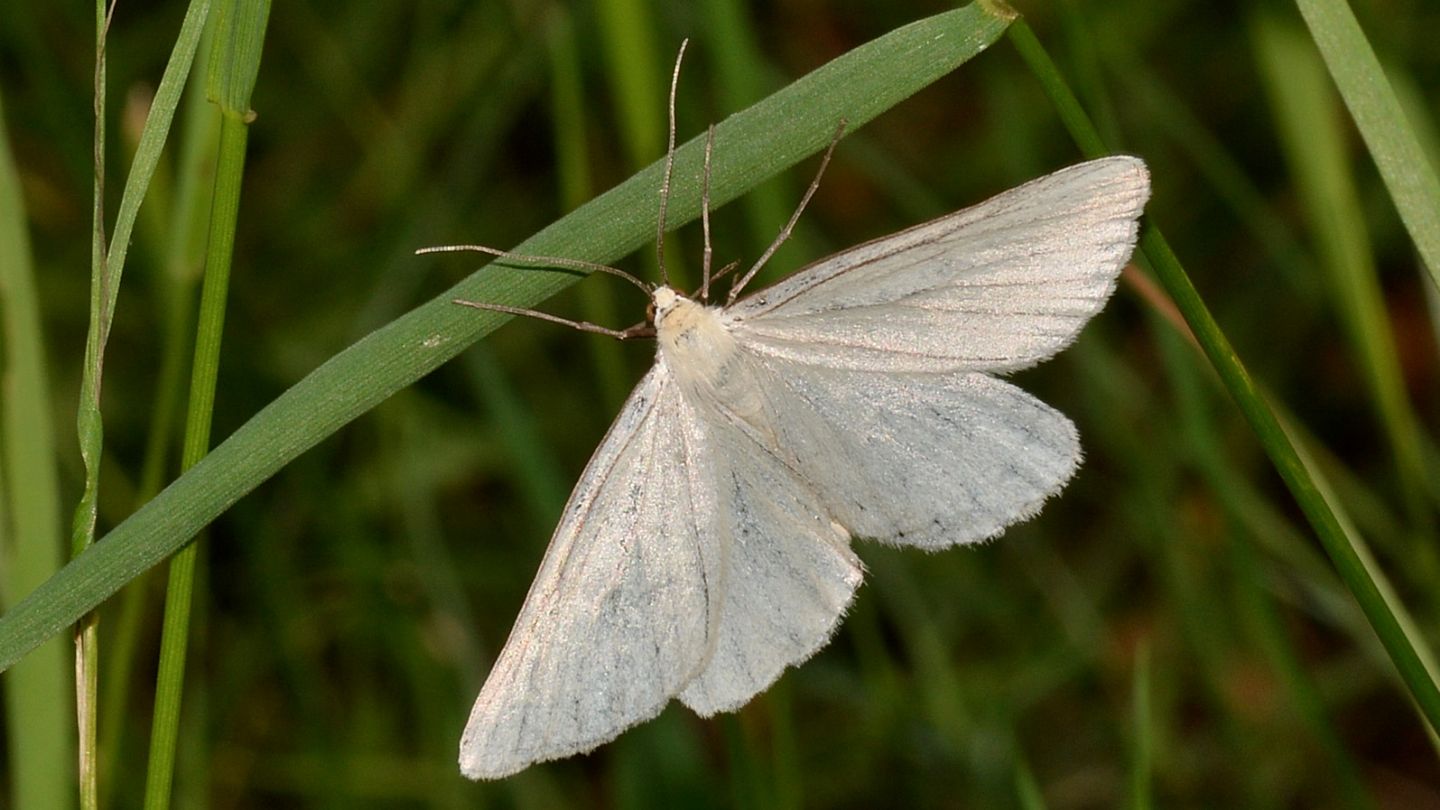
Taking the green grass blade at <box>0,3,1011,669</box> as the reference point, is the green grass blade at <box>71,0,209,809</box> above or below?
above

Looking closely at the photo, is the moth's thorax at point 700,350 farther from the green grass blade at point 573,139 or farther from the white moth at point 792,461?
the green grass blade at point 573,139

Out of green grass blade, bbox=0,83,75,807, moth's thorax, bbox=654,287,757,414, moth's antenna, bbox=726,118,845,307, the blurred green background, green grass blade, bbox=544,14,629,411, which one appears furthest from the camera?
the blurred green background

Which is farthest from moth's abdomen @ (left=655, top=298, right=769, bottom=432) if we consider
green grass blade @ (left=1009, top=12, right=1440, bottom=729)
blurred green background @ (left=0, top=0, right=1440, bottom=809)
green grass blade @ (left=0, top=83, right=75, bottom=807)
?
A: green grass blade @ (left=0, top=83, right=75, bottom=807)

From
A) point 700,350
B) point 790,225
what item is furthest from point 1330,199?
point 700,350

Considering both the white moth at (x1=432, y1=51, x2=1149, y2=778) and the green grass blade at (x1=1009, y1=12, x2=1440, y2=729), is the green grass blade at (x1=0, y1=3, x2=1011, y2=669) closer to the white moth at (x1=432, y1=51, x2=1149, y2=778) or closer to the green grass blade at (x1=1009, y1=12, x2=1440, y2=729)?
the green grass blade at (x1=1009, y1=12, x2=1440, y2=729)

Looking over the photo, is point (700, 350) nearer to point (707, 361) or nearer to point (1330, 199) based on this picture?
point (707, 361)

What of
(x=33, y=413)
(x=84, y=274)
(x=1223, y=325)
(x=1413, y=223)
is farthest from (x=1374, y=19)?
(x=84, y=274)

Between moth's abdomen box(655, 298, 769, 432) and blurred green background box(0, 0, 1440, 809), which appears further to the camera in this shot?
blurred green background box(0, 0, 1440, 809)

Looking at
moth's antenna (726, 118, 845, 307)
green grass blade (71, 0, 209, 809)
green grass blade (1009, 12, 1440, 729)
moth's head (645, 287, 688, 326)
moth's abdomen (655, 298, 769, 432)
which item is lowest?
green grass blade (1009, 12, 1440, 729)
